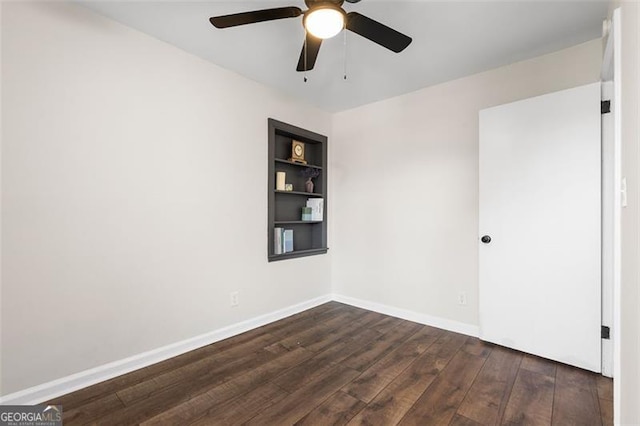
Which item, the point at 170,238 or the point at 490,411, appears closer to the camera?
the point at 490,411

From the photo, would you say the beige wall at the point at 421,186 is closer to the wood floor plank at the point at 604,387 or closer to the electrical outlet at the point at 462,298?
the electrical outlet at the point at 462,298

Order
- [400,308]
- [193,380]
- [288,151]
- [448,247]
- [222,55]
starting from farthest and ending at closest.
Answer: [288,151], [400,308], [448,247], [222,55], [193,380]

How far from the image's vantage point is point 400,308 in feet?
10.6

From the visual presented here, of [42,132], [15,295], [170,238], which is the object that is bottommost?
[15,295]

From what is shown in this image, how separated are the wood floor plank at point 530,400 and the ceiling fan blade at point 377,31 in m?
2.22

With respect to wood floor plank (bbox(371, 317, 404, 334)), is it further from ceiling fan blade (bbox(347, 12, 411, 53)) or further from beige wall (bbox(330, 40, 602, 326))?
ceiling fan blade (bbox(347, 12, 411, 53))

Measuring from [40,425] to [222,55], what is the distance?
109 inches

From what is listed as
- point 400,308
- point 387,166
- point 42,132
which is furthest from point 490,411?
point 42,132

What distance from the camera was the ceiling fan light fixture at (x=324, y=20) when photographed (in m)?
1.47

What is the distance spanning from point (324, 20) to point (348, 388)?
2.19m

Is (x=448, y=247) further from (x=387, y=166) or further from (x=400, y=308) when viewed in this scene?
(x=387, y=166)

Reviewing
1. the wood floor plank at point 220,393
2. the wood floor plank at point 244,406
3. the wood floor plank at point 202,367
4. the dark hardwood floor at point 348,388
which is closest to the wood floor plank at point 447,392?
the dark hardwood floor at point 348,388

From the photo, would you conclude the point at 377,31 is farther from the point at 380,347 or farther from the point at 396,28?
the point at 380,347

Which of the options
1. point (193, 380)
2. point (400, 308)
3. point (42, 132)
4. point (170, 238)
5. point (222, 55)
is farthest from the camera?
point (400, 308)
